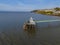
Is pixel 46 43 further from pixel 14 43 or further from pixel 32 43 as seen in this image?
pixel 14 43

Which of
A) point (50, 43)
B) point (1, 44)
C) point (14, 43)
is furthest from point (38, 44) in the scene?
point (1, 44)

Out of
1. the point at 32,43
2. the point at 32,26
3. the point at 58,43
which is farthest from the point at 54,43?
the point at 32,26

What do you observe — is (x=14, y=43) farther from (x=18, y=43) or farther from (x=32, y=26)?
(x=32, y=26)

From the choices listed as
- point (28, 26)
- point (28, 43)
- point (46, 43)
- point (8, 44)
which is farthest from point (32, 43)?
point (28, 26)

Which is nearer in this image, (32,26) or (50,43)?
(50,43)

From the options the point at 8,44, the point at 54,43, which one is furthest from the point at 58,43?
the point at 8,44

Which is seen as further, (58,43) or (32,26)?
(32,26)

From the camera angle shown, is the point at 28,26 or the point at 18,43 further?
the point at 28,26

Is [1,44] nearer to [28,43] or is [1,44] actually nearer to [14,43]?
[14,43]
